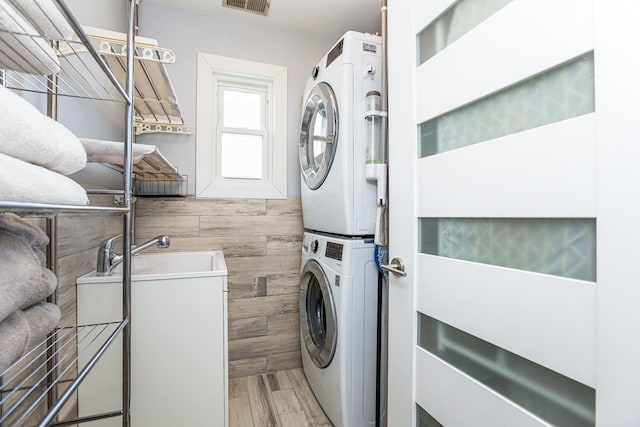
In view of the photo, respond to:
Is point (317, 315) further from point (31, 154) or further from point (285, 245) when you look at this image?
point (31, 154)

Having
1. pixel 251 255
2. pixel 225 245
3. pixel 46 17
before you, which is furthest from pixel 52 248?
pixel 251 255

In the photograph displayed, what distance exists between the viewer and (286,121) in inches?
87.7

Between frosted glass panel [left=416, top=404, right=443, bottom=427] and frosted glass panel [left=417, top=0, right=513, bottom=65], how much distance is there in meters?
1.17

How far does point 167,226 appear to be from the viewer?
198cm

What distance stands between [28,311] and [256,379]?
181cm

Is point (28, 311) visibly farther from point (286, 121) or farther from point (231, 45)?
point (231, 45)

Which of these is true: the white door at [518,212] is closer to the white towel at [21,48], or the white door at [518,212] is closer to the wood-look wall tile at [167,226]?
the white towel at [21,48]

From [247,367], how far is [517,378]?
6.21 feet

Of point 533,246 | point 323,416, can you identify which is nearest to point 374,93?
point 533,246

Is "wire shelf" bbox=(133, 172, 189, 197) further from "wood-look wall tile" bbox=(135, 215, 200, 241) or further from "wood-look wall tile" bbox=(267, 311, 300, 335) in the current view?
"wood-look wall tile" bbox=(267, 311, 300, 335)

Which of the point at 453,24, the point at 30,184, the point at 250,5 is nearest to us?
the point at 30,184

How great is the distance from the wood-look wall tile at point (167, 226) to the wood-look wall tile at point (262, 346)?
0.87 m

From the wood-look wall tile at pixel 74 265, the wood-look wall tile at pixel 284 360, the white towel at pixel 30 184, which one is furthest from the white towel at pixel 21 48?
A: the wood-look wall tile at pixel 284 360

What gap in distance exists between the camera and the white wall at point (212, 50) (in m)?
1.98
